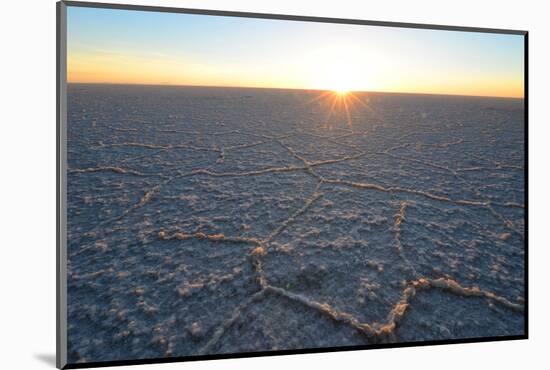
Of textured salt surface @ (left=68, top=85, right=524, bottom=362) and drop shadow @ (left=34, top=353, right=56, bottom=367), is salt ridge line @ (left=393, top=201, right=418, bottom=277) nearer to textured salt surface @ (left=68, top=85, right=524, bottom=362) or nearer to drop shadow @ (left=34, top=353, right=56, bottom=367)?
textured salt surface @ (left=68, top=85, right=524, bottom=362)

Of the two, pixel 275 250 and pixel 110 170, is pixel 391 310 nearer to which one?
pixel 275 250

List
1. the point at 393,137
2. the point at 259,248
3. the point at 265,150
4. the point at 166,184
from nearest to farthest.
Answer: the point at 259,248 < the point at 166,184 < the point at 265,150 < the point at 393,137

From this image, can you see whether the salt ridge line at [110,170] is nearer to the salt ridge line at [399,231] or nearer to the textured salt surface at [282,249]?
the textured salt surface at [282,249]

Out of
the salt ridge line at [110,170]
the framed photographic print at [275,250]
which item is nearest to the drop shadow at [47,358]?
the framed photographic print at [275,250]

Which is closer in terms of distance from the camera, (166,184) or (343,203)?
(343,203)

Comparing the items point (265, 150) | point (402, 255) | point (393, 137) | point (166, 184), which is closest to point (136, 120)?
point (265, 150)

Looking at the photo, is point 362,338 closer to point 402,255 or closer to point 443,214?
point 402,255

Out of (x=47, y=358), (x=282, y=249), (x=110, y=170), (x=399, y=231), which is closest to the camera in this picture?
(x=47, y=358)

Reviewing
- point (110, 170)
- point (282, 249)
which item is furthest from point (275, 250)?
point (110, 170)
